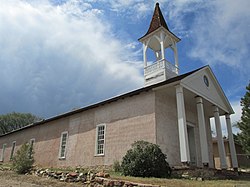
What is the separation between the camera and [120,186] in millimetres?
7957

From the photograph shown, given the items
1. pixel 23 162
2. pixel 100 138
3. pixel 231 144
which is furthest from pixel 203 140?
pixel 23 162

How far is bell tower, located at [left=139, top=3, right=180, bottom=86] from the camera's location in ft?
Result: 57.7

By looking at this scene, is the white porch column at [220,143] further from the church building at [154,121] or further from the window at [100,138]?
the window at [100,138]

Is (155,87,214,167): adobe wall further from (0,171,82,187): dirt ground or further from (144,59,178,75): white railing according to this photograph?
(0,171,82,187): dirt ground

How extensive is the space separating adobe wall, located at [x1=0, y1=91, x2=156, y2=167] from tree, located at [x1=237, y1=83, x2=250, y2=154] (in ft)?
47.7

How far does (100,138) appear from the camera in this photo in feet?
54.3

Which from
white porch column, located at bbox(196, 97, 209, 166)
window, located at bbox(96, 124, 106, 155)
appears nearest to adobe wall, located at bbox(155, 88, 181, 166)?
white porch column, located at bbox(196, 97, 209, 166)

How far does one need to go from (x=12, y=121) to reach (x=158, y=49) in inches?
1608

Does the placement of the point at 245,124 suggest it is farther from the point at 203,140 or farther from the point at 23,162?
the point at 23,162

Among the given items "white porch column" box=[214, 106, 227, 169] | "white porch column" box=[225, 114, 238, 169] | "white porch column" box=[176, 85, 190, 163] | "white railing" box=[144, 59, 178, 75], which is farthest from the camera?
"white railing" box=[144, 59, 178, 75]

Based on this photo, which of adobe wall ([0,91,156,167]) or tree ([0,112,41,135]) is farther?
tree ([0,112,41,135])

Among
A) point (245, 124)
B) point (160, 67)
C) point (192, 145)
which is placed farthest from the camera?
point (245, 124)

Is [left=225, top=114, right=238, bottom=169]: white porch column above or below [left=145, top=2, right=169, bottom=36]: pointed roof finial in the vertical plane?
below

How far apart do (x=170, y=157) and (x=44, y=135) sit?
13578mm
